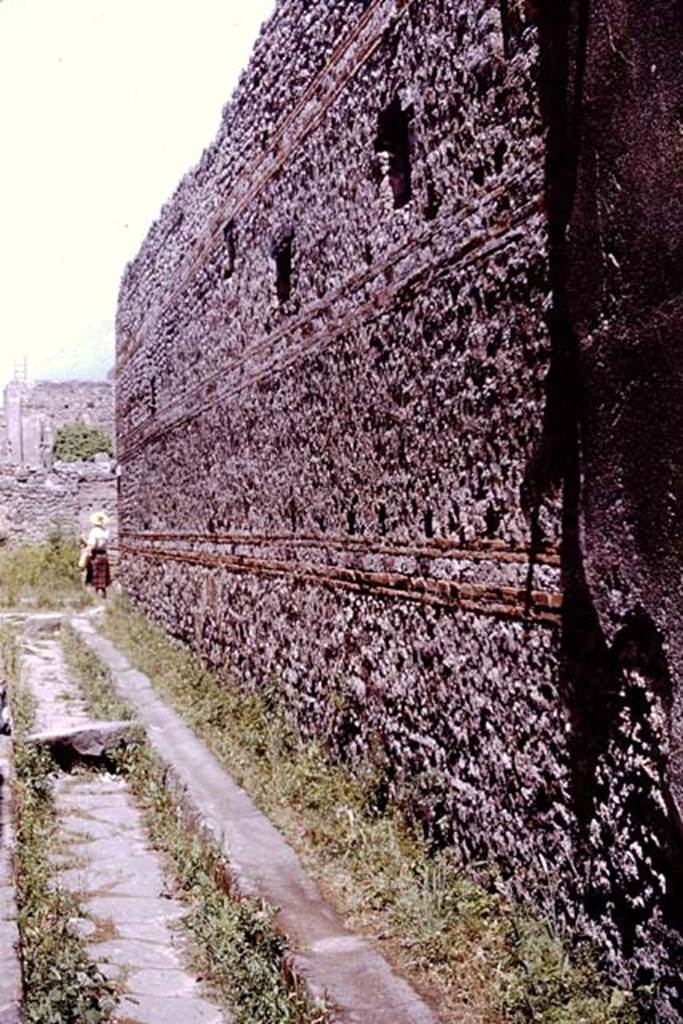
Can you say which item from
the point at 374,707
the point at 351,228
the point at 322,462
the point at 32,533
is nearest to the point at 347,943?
the point at 374,707

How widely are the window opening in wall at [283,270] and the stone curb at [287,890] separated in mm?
2725

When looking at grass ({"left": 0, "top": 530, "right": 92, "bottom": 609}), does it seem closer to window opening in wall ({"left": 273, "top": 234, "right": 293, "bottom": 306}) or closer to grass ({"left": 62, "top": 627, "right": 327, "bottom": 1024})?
window opening in wall ({"left": 273, "top": 234, "right": 293, "bottom": 306})

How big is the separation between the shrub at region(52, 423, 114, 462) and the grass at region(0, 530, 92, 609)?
1911 cm

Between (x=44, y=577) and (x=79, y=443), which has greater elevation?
(x=79, y=443)

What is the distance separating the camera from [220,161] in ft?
26.3

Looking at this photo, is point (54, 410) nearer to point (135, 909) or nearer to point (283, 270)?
point (283, 270)

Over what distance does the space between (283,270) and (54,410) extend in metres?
35.2

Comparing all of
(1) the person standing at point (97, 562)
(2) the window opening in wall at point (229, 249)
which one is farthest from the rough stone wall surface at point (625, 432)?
(1) the person standing at point (97, 562)

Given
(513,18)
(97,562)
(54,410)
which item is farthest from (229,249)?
(54,410)

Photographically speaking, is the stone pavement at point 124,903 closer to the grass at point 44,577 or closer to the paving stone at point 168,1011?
the paving stone at point 168,1011

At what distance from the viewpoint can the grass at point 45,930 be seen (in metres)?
3.04

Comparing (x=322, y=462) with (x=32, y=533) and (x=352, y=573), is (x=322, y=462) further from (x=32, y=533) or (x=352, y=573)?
(x=32, y=533)

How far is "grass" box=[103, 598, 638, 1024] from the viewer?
291 cm

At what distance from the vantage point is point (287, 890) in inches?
152
